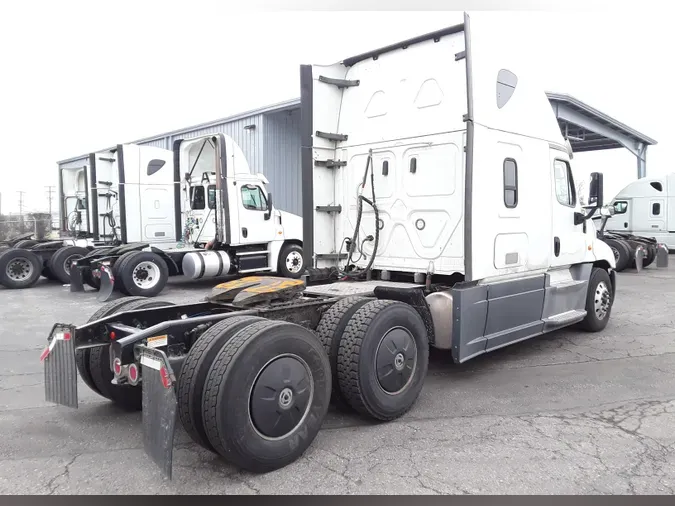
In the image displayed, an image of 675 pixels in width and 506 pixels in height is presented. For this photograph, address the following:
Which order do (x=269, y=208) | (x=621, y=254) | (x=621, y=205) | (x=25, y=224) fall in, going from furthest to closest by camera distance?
(x=25, y=224) < (x=621, y=205) < (x=621, y=254) < (x=269, y=208)

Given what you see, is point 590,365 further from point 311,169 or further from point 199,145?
point 199,145

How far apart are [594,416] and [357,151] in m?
3.75

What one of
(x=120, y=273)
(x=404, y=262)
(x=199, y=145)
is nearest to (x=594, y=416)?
(x=404, y=262)

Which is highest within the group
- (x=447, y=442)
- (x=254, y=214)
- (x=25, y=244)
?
(x=254, y=214)

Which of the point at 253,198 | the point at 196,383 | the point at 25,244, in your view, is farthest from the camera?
the point at 25,244

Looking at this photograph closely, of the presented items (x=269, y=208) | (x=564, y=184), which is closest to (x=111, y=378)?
(x=564, y=184)

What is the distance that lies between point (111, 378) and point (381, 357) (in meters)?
2.23

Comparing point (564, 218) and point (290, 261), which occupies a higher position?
point (564, 218)

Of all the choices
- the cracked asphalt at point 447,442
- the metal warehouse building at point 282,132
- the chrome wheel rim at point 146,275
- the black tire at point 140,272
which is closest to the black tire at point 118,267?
the black tire at point 140,272

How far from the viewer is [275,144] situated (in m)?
20.6

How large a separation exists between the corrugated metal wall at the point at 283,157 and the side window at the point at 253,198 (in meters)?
7.17

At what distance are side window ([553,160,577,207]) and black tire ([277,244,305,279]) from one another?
796 centimetres

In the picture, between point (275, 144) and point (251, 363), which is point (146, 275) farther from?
point (275, 144)

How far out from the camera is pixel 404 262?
20.4ft
